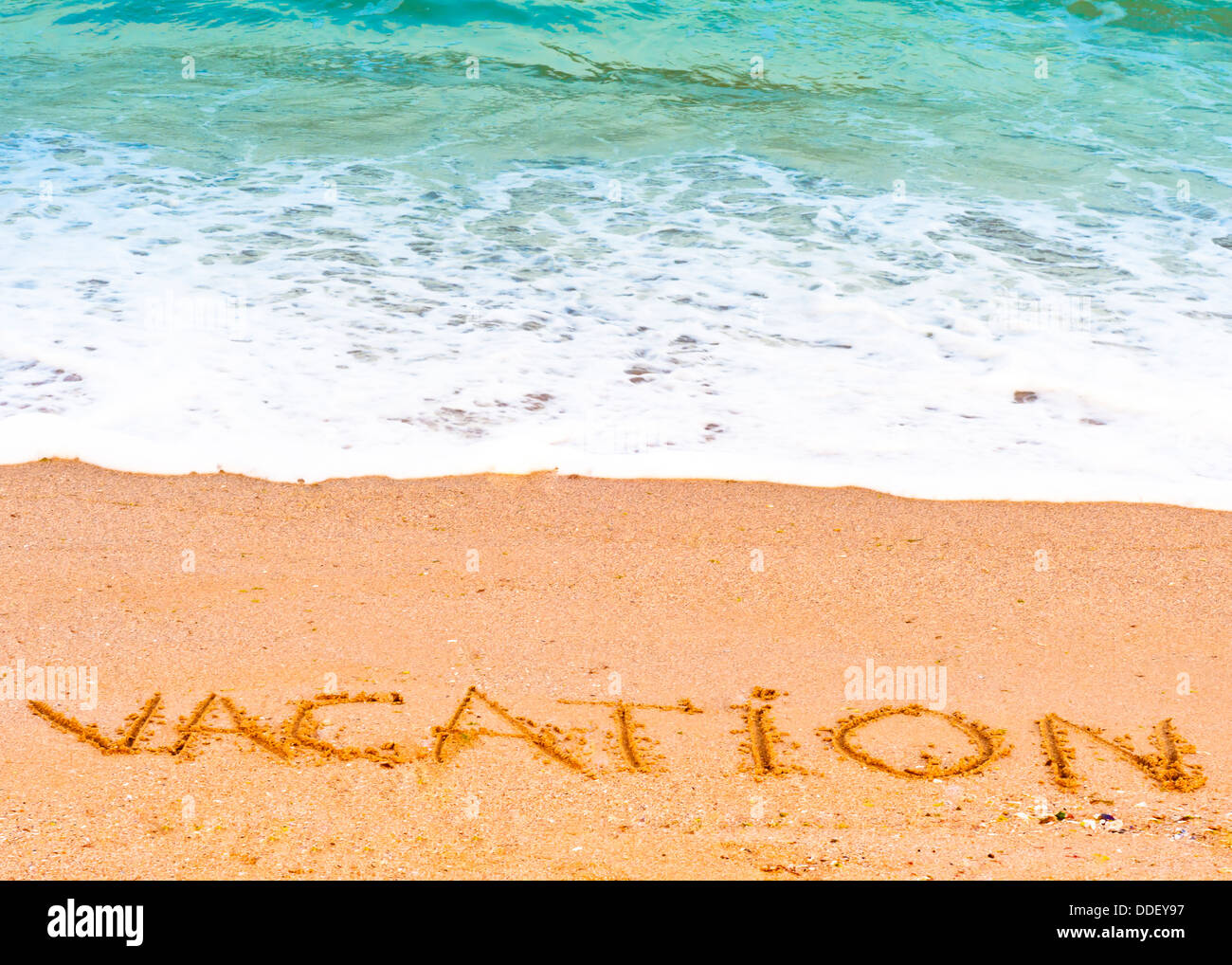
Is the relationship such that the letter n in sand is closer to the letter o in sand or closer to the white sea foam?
the letter o in sand

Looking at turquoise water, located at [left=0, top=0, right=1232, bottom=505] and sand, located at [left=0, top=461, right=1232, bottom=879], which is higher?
turquoise water, located at [left=0, top=0, right=1232, bottom=505]

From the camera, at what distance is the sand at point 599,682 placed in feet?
7.76

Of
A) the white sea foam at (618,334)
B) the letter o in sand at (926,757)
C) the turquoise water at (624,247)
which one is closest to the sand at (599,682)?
the letter o in sand at (926,757)

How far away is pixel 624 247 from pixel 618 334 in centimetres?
147

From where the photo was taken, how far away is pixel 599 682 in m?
3.06

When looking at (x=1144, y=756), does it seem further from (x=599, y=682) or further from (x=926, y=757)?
(x=599, y=682)

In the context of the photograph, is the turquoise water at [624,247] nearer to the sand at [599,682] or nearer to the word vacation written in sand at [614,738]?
the sand at [599,682]

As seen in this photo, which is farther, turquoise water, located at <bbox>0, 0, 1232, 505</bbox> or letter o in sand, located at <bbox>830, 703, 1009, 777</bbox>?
turquoise water, located at <bbox>0, 0, 1232, 505</bbox>

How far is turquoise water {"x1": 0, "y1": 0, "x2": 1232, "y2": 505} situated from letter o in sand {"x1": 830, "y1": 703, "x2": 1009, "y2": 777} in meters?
1.52

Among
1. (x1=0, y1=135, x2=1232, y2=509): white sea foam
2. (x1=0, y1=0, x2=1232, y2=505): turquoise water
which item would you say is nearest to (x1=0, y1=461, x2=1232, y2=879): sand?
(x1=0, y1=135, x2=1232, y2=509): white sea foam

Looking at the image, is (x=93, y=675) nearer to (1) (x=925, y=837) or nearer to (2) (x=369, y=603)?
(2) (x=369, y=603)

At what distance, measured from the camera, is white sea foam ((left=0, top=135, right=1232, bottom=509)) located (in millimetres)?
4426

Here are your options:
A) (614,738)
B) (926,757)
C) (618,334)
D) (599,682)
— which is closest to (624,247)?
(618,334)

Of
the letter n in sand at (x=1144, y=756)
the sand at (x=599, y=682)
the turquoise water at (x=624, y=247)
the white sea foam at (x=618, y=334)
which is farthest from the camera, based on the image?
the turquoise water at (x=624, y=247)
